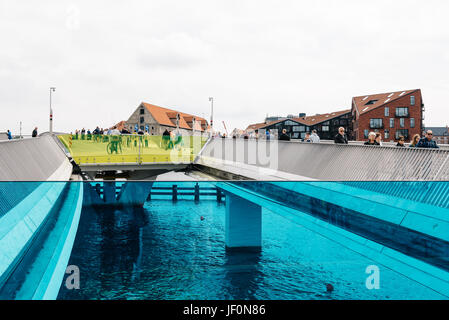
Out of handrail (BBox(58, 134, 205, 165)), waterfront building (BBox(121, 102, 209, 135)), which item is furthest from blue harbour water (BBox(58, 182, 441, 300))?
waterfront building (BBox(121, 102, 209, 135))

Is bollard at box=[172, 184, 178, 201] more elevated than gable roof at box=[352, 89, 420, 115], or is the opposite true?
gable roof at box=[352, 89, 420, 115]

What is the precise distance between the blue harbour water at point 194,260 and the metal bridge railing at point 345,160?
3439 millimetres

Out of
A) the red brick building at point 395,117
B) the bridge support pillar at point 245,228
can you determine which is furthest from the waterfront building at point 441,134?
the bridge support pillar at point 245,228

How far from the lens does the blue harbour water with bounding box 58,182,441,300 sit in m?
5.62

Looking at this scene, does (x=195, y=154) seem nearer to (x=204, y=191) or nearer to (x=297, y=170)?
(x=297, y=170)

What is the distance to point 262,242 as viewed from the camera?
7.29 metres

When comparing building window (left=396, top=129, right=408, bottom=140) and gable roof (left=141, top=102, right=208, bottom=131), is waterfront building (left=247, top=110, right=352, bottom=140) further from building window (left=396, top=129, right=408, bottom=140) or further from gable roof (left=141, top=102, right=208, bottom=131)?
building window (left=396, top=129, right=408, bottom=140)

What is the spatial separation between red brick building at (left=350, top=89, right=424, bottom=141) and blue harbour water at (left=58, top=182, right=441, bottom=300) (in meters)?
82.0

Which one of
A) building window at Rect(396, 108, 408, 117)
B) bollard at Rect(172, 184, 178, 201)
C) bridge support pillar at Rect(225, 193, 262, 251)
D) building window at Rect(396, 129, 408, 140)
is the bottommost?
bridge support pillar at Rect(225, 193, 262, 251)

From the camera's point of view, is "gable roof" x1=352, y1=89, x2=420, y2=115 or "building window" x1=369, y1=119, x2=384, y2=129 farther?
"gable roof" x1=352, y1=89, x2=420, y2=115

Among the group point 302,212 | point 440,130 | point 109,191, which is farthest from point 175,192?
point 440,130

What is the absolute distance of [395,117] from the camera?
84062 millimetres

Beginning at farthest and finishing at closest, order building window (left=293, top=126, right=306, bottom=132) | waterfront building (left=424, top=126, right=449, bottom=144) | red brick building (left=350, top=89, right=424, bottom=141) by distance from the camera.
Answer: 1. waterfront building (left=424, top=126, right=449, bottom=144)
2. building window (left=293, top=126, right=306, bottom=132)
3. red brick building (left=350, top=89, right=424, bottom=141)
